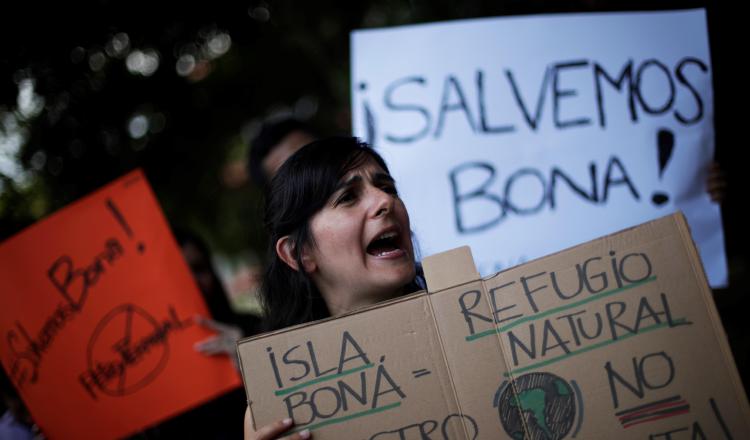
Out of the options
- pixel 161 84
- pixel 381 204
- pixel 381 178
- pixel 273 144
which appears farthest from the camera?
pixel 161 84

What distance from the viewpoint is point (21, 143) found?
95.7 inches

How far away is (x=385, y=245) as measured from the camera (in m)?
1.51

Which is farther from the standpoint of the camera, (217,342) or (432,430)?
(217,342)

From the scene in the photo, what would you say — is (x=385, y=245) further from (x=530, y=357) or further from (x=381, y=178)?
(x=530, y=357)

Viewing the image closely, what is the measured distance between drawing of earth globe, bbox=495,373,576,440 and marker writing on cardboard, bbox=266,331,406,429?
203 mm

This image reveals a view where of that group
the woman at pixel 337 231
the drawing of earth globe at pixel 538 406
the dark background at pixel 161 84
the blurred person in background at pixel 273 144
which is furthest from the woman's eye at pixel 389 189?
the blurred person in background at pixel 273 144

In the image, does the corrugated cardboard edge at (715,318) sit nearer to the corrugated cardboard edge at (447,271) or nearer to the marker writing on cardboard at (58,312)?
the corrugated cardboard edge at (447,271)

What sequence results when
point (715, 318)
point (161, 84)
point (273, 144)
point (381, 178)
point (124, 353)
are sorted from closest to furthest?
point (715, 318) < point (381, 178) < point (124, 353) < point (273, 144) < point (161, 84)

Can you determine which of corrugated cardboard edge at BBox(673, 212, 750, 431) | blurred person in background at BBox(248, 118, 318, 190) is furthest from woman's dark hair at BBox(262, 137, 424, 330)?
blurred person in background at BBox(248, 118, 318, 190)

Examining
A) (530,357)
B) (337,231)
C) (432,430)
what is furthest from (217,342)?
(530,357)

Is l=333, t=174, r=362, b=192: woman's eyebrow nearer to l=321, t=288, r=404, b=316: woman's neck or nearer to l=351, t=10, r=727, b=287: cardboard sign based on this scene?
l=321, t=288, r=404, b=316: woman's neck

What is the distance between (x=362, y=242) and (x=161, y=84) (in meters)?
2.02

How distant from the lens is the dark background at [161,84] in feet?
6.93

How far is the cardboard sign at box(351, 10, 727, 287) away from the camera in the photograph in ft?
6.40
